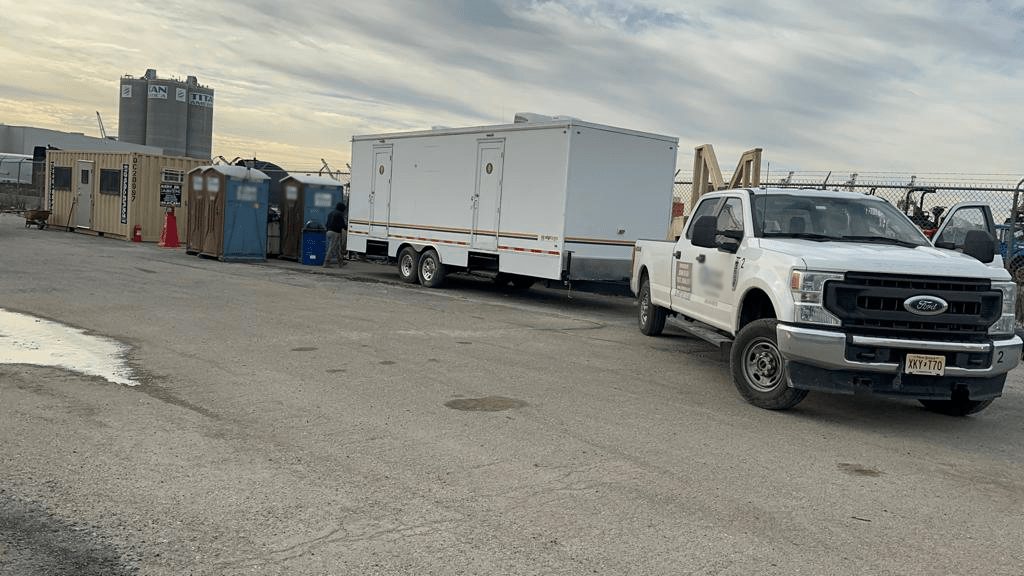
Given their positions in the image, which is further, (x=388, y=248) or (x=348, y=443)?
(x=388, y=248)

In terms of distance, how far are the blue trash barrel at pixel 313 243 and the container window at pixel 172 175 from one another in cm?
787

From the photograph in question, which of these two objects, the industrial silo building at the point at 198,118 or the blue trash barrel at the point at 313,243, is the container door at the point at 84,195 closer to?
the blue trash barrel at the point at 313,243

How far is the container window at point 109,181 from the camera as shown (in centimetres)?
2870

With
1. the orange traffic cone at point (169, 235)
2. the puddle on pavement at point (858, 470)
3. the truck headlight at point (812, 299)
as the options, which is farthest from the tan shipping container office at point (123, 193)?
the puddle on pavement at point (858, 470)

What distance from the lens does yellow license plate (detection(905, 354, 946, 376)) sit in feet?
23.0

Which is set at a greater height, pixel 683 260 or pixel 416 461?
pixel 683 260

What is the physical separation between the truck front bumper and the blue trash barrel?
17573mm

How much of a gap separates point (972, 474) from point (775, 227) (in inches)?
124

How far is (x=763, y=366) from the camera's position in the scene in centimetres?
782

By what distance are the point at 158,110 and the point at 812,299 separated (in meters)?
90.9

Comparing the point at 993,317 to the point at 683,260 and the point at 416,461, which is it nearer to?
the point at 683,260

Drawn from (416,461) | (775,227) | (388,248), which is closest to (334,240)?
(388,248)

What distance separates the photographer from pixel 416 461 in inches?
228

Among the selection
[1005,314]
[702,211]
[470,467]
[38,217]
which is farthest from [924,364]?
[38,217]
